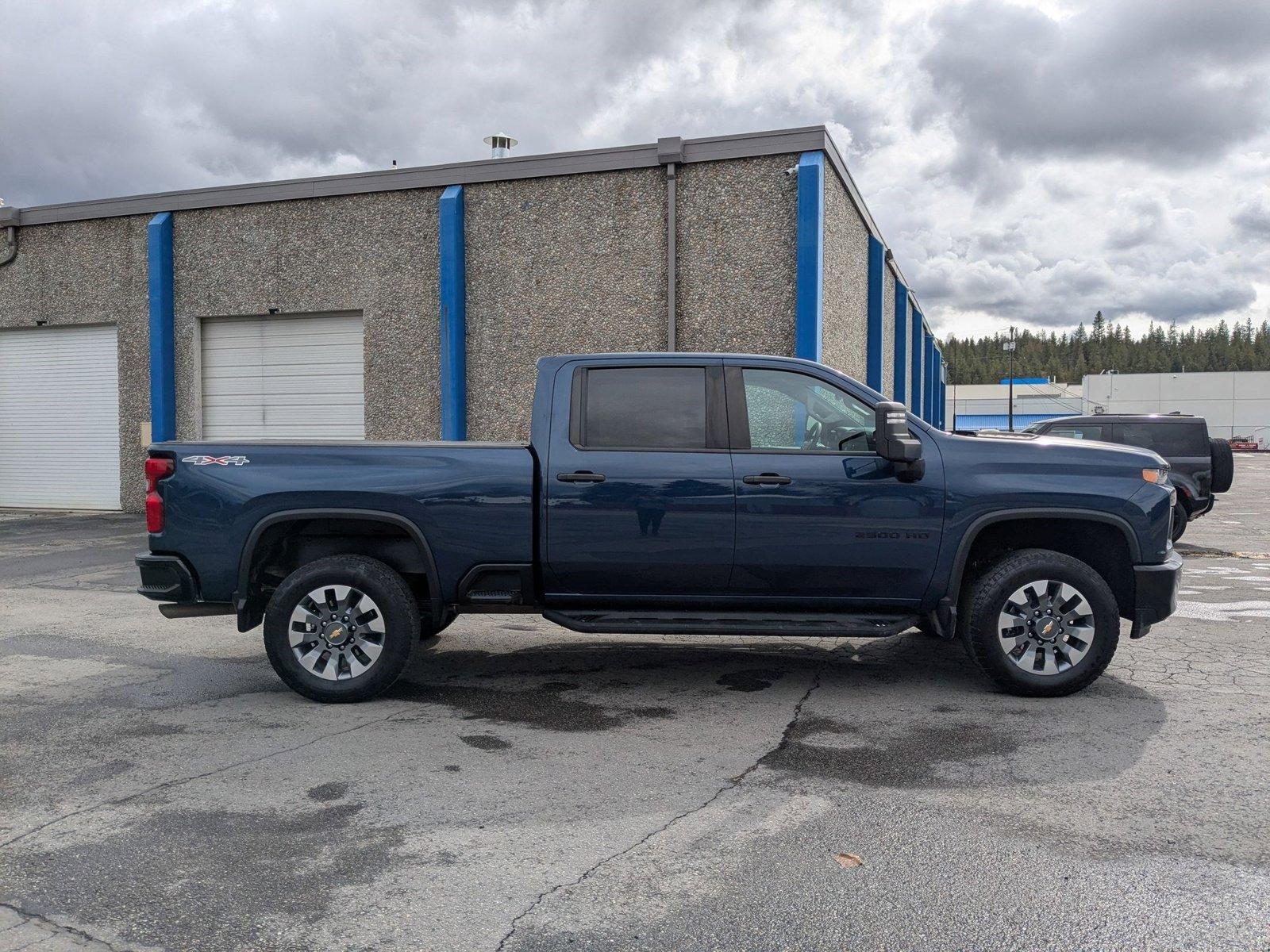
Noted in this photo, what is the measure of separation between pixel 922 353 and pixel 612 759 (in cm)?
3550

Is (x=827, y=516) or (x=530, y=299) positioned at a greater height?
(x=530, y=299)

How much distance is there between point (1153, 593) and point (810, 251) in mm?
9375

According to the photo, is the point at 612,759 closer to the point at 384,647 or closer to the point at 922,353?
the point at 384,647

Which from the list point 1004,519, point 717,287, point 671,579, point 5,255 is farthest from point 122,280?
point 1004,519

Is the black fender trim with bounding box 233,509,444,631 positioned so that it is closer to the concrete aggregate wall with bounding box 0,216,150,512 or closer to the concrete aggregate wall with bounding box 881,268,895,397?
the concrete aggregate wall with bounding box 0,216,150,512

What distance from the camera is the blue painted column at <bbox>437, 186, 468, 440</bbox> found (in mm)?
15789

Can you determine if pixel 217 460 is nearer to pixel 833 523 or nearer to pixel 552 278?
pixel 833 523

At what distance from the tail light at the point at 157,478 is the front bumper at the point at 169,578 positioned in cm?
19

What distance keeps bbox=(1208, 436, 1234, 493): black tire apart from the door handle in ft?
33.2

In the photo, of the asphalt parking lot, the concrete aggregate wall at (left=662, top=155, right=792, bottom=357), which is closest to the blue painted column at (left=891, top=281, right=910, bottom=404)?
the concrete aggregate wall at (left=662, top=155, right=792, bottom=357)

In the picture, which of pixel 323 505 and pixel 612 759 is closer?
pixel 612 759

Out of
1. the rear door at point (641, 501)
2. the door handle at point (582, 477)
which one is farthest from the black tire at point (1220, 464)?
the door handle at point (582, 477)

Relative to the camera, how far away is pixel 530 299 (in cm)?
1565

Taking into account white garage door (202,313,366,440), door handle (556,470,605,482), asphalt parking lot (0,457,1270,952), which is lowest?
asphalt parking lot (0,457,1270,952)
